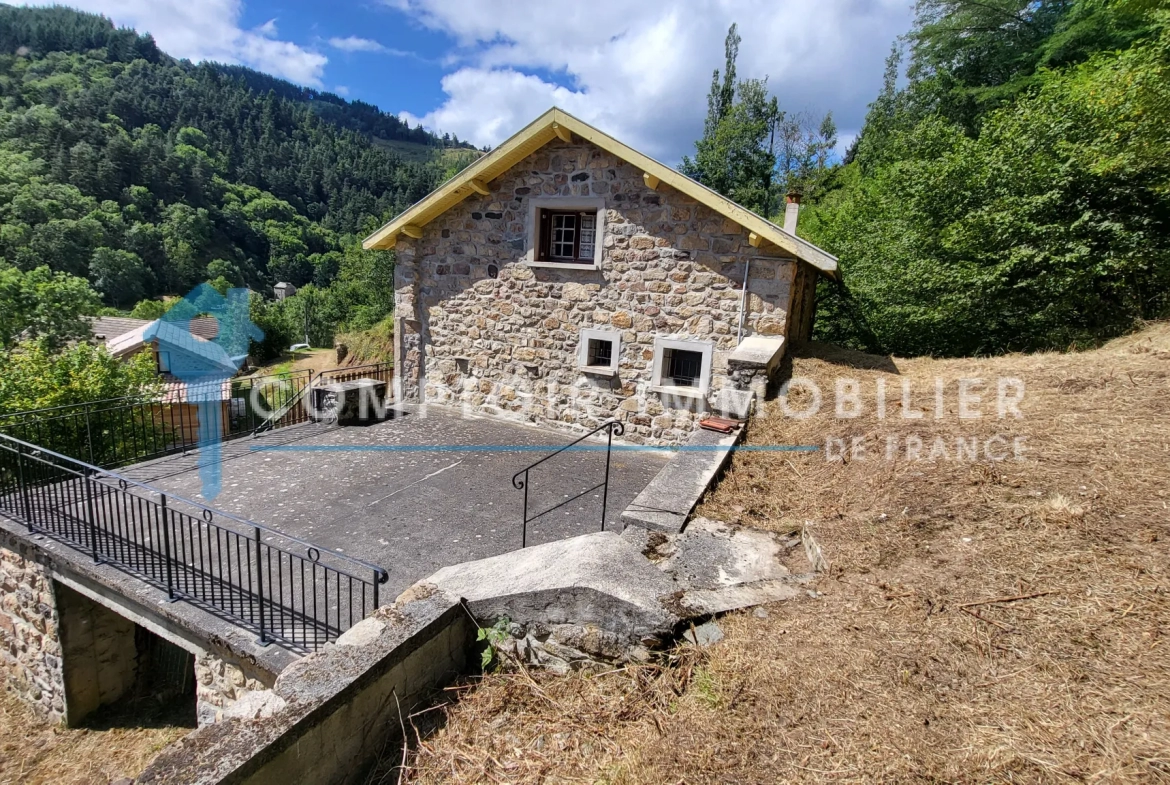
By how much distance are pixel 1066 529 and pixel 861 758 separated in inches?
93.2

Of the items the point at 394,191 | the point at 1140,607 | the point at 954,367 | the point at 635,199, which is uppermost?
the point at 394,191

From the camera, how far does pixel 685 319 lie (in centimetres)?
831

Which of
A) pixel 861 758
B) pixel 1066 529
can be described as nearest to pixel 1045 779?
pixel 861 758

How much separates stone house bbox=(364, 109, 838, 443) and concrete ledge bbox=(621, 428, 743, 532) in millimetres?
887

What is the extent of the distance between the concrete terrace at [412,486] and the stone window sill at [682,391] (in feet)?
3.10

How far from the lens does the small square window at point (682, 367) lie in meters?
8.27

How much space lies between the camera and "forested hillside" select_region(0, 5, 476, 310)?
51531mm

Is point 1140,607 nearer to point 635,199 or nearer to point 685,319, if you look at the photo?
point 685,319

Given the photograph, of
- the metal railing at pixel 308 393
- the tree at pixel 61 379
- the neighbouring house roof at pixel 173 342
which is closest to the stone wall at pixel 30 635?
the metal railing at pixel 308 393

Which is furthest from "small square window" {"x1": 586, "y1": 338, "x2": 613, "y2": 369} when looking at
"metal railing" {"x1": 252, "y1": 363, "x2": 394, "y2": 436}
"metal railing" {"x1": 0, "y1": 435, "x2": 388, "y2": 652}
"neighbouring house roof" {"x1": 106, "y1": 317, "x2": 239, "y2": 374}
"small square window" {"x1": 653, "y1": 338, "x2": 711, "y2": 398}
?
"neighbouring house roof" {"x1": 106, "y1": 317, "x2": 239, "y2": 374}

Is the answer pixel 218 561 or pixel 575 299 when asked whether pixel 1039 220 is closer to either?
pixel 575 299

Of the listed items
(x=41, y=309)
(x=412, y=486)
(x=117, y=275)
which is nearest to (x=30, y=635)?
(x=412, y=486)

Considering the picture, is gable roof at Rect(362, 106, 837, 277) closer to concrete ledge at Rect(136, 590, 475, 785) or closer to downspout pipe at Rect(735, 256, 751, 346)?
downspout pipe at Rect(735, 256, 751, 346)

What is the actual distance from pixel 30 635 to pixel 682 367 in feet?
29.6
